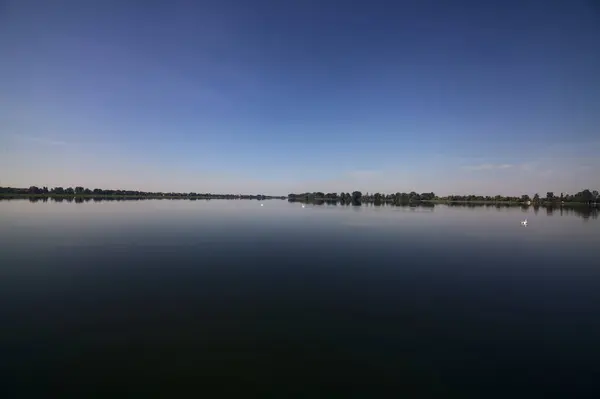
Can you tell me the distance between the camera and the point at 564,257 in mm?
22812

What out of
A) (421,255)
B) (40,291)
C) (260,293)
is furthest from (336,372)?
(421,255)

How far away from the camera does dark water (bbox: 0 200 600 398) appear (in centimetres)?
691

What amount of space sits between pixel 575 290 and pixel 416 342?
12.1 metres

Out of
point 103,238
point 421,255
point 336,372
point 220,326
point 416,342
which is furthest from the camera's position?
point 103,238

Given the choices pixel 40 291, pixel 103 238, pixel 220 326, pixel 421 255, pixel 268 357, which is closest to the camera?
pixel 268 357

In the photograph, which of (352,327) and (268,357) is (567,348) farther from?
(268,357)

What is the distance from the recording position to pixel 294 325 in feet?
31.6

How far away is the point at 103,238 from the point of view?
26047 mm

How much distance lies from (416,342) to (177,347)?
7010mm

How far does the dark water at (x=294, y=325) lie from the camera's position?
6.91 meters

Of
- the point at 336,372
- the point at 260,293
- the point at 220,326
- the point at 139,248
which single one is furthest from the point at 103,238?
the point at 336,372

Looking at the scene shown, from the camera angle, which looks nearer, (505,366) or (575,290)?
(505,366)

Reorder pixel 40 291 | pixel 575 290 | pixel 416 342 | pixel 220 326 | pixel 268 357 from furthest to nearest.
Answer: pixel 575 290, pixel 40 291, pixel 220 326, pixel 416 342, pixel 268 357

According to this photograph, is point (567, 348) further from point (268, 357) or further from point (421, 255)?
point (421, 255)
